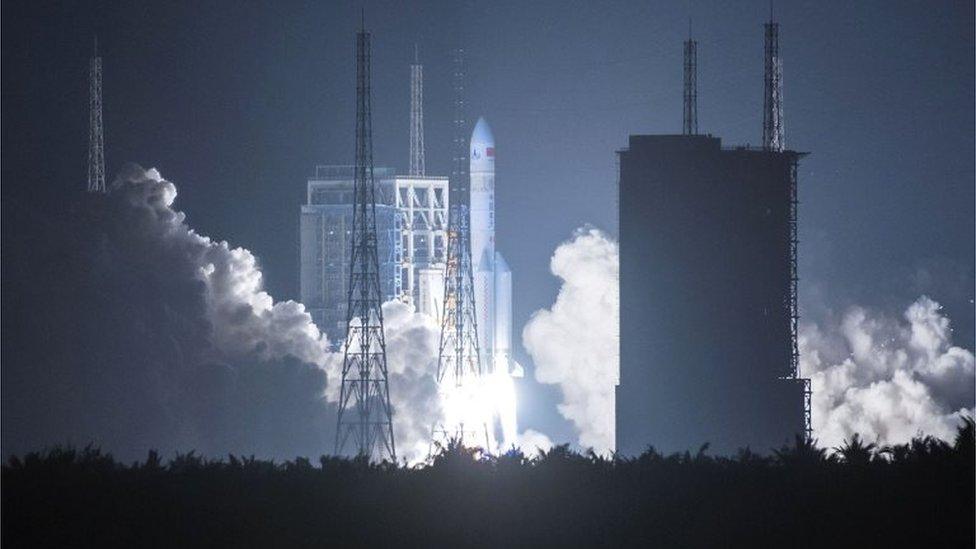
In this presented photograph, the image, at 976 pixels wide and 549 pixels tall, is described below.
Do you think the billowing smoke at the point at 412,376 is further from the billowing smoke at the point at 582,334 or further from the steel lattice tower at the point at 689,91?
the steel lattice tower at the point at 689,91

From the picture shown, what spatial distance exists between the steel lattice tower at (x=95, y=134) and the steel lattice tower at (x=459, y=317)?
1910 centimetres

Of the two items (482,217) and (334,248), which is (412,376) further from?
(334,248)

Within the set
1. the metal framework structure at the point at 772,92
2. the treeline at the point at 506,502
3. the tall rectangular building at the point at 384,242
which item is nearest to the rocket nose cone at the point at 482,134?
the tall rectangular building at the point at 384,242

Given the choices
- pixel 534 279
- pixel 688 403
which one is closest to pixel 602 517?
pixel 688 403

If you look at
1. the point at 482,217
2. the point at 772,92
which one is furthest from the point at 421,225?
the point at 772,92

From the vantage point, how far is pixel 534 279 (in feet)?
497

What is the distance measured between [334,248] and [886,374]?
31.9 metres

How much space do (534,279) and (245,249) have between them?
19.7 metres

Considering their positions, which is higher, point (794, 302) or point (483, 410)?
point (794, 302)

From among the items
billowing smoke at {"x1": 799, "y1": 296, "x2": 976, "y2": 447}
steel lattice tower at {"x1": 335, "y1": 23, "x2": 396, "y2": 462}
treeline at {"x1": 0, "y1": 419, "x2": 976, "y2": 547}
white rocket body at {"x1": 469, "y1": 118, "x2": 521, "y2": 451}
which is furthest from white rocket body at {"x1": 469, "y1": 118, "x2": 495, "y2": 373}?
treeline at {"x1": 0, "y1": 419, "x2": 976, "y2": 547}

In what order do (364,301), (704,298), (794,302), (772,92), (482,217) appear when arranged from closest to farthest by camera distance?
(364,301)
(704,298)
(794,302)
(772,92)
(482,217)

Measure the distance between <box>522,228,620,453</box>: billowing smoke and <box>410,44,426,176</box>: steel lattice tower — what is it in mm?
12104

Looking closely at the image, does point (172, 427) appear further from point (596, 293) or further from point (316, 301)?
point (596, 293)

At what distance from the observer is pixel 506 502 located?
48.0m
